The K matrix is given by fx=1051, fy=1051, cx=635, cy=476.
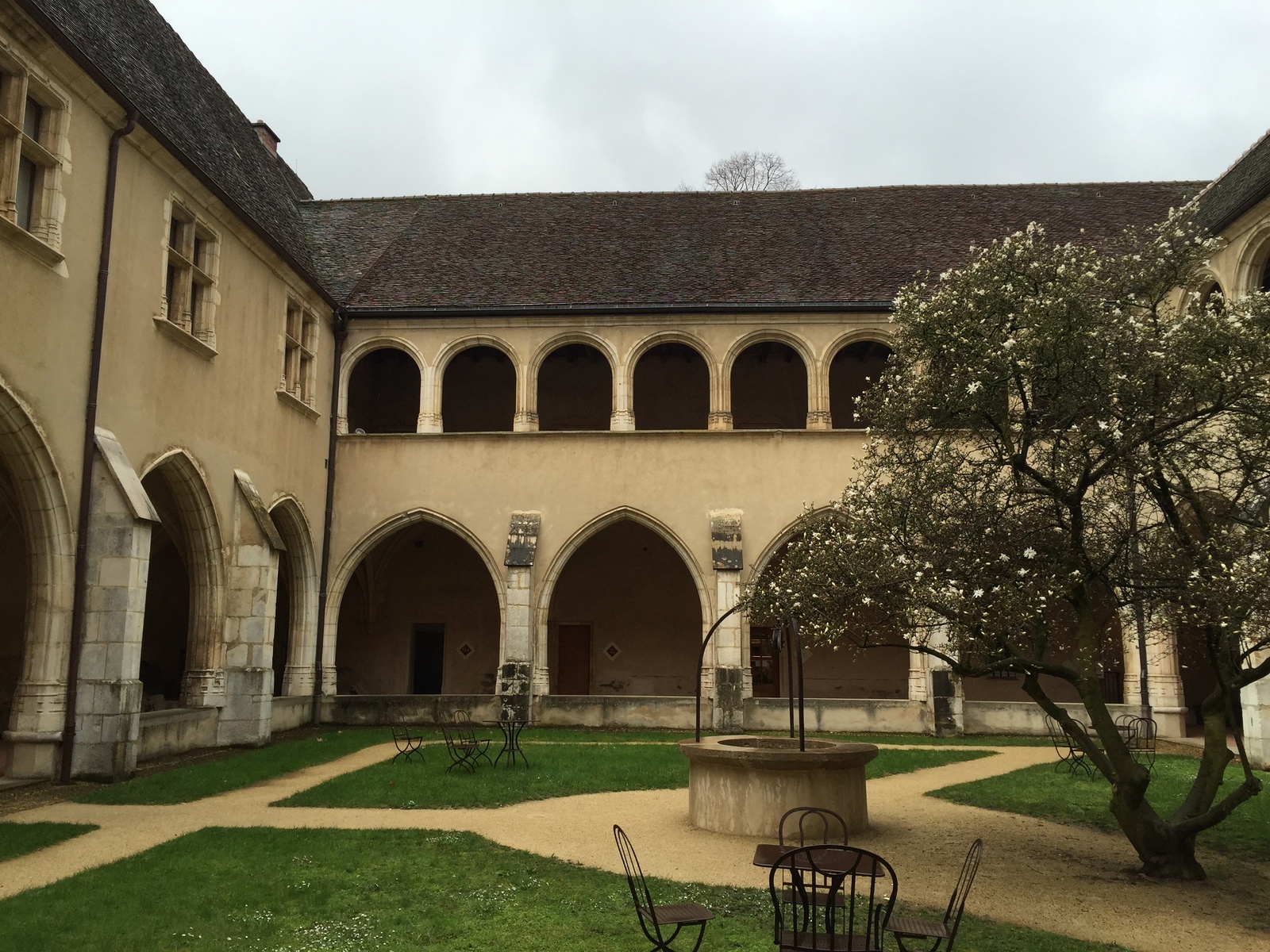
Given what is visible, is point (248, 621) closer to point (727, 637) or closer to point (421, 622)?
point (727, 637)

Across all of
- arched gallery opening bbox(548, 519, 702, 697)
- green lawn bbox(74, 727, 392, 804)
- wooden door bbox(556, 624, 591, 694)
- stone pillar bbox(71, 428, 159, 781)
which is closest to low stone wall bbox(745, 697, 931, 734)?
arched gallery opening bbox(548, 519, 702, 697)

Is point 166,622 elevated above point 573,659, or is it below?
above

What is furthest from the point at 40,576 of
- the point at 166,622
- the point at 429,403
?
the point at 166,622

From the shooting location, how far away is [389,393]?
21422mm

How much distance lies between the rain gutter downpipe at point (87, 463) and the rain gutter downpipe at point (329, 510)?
22.1 ft

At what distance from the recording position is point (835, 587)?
305 inches

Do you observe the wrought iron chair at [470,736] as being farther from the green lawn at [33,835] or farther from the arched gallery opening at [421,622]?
the green lawn at [33,835]

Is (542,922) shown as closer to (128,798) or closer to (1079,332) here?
(1079,332)

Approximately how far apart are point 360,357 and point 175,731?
7.92 m

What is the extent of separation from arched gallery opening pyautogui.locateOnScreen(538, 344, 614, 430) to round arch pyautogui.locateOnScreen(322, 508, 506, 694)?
12.3ft

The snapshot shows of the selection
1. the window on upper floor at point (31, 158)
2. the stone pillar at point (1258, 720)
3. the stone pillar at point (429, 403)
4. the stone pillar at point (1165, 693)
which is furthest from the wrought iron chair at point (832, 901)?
the stone pillar at point (429, 403)

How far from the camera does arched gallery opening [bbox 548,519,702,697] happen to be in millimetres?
21000

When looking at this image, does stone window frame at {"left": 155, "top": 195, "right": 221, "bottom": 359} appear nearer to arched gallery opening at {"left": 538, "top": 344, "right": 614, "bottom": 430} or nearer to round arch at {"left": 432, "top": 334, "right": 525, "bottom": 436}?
round arch at {"left": 432, "top": 334, "right": 525, "bottom": 436}

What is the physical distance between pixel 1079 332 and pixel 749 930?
4.23 meters
